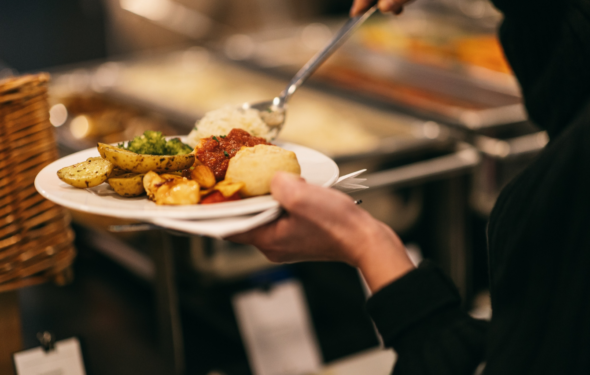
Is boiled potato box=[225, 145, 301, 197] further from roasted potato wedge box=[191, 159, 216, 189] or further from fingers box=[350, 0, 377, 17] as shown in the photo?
fingers box=[350, 0, 377, 17]

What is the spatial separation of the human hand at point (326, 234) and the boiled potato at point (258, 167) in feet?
0.17

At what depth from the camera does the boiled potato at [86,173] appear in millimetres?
865

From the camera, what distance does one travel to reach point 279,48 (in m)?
3.80

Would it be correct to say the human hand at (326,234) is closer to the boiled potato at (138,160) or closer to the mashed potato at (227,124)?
the boiled potato at (138,160)

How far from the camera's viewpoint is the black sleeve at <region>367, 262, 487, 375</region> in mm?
823

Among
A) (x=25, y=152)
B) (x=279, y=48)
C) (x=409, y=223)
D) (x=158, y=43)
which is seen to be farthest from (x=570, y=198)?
(x=158, y=43)

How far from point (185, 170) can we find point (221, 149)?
71 millimetres

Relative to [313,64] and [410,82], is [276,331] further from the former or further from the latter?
[410,82]

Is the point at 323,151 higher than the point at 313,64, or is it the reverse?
the point at 313,64

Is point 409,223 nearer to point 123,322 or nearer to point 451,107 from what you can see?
point 451,107

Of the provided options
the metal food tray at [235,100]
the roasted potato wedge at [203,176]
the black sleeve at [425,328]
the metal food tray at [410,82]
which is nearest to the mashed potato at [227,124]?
the roasted potato wedge at [203,176]

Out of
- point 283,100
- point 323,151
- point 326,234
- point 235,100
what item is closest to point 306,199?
point 326,234

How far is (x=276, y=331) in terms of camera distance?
172cm

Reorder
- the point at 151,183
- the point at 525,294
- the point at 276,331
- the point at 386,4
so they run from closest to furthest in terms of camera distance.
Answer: the point at 525,294 < the point at 151,183 < the point at 386,4 < the point at 276,331
